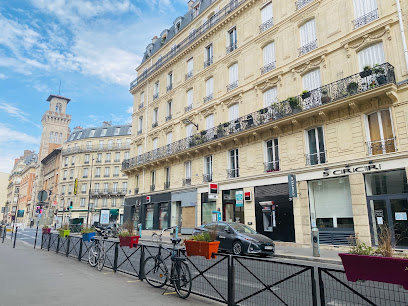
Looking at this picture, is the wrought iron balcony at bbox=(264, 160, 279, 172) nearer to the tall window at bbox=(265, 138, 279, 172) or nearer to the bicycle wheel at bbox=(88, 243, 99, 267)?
the tall window at bbox=(265, 138, 279, 172)

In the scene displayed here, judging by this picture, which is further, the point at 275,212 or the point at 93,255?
the point at 275,212

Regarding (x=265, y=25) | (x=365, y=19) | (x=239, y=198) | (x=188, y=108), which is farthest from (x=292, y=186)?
(x=188, y=108)

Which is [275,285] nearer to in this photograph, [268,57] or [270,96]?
[270,96]

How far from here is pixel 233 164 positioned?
1978 centimetres

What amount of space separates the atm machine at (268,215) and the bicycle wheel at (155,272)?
11.1m

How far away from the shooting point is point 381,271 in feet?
11.1

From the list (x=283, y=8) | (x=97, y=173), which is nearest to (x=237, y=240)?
(x=283, y=8)

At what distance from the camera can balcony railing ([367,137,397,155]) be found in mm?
12590

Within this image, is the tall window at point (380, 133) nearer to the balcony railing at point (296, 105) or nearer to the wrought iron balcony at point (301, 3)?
the balcony railing at point (296, 105)

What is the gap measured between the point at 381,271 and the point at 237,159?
53.0 ft

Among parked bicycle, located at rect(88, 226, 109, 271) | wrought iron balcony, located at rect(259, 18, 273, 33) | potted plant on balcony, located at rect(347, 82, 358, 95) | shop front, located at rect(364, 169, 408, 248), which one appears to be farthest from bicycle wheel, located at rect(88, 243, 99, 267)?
wrought iron balcony, located at rect(259, 18, 273, 33)

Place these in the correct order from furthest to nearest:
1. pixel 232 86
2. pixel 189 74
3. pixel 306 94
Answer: pixel 189 74
pixel 232 86
pixel 306 94

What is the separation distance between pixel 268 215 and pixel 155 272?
38.5ft

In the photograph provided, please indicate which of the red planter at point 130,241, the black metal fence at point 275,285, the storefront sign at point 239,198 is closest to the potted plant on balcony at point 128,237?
the red planter at point 130,241
